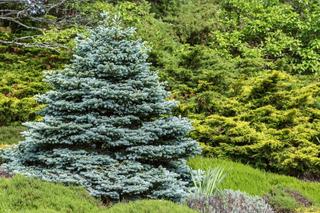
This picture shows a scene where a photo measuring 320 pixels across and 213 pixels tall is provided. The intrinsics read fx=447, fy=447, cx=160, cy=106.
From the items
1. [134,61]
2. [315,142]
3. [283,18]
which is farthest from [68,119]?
[283,18]

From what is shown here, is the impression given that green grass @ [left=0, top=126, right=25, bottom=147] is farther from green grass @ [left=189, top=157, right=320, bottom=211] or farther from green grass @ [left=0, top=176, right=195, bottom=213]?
green grass @ [left=0, top=176, right=195, bottom=213]

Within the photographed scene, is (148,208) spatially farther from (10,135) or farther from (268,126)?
(10,135)

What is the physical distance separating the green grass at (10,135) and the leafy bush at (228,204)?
3812 millimetres

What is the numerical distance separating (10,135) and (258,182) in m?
4.23

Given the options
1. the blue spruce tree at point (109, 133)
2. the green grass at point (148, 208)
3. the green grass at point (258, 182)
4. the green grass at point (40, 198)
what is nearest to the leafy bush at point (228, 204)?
the blue spruce tree at point (109, 133)

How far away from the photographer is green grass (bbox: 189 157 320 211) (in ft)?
19.1

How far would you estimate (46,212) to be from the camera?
3754mm

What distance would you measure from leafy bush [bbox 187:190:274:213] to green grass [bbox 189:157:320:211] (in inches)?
21.7

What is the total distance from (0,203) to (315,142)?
5.34 m

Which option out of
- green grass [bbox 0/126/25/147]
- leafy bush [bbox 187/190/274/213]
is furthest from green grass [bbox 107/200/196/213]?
green grass [bbox 0/126/25/147]

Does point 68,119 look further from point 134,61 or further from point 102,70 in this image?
point 134,61

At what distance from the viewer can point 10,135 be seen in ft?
25.2

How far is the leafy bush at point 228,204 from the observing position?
4730mm

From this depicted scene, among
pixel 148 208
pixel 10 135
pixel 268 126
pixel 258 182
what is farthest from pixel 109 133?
pixel 268 126
